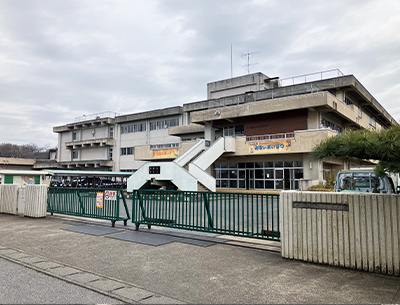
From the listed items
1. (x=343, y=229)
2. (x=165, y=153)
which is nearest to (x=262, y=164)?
(x=165, y=153)

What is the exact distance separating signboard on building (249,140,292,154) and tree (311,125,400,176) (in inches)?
856

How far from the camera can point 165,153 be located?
36.2m

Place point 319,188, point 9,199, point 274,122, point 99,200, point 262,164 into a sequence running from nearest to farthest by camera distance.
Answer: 1. point 99,200
2. point 9,199
3. point 319,188
4. point 274,122
5. point 262,164

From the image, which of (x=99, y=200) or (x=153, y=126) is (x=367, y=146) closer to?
(x=99, y=200)

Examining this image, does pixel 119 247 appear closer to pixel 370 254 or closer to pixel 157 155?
pixel 370 254

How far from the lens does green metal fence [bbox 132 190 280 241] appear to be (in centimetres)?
827

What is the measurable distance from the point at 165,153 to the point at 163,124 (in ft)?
40.8

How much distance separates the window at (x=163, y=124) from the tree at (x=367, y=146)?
4135 cm

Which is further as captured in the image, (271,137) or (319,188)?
(271,137)

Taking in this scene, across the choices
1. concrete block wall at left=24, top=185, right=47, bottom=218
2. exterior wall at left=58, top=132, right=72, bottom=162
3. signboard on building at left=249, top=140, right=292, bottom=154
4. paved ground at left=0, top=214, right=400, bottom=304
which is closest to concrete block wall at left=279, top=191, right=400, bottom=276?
paved ground at left=0, top=214, right=400, bottom=304

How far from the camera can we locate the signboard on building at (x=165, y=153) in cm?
3500

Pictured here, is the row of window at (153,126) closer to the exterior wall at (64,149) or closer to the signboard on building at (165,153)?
the signboard on building at (165,153)

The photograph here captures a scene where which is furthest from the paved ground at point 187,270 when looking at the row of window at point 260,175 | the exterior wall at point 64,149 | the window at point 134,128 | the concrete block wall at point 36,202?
the exterior wall at point 64,149

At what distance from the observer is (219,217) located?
9.12m
